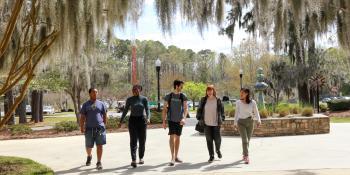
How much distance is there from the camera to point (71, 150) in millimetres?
12688

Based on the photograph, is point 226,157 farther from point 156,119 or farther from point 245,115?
point 156,119

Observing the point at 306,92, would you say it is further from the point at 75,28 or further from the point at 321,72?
the point at 75,28

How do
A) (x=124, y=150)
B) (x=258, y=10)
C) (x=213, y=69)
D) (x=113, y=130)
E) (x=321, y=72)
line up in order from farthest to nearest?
(x=213, y=69)
(x=321, y=72)
(x=113, y=130)
(x=124, y=150)
(x=258, y=10)

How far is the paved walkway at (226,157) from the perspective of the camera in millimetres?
8281

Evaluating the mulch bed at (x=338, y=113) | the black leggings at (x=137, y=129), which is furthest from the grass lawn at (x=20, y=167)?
the mulch bed at (x=338, y=113)

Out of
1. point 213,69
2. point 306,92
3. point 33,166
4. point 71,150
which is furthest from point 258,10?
point 213,69

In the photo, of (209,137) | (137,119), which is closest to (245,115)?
(209,137)

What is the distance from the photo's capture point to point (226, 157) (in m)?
10.0

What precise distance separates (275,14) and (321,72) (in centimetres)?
3432

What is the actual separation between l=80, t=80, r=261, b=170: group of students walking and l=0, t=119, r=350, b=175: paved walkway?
383mm

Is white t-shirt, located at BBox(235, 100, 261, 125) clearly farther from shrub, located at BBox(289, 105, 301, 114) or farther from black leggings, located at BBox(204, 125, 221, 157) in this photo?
shrub, located at BBox(289, 105, 301, 114)

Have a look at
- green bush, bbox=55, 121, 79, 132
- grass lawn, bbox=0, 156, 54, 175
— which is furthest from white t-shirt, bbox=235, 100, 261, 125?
green bush, bbox=55, 121, 79, 132

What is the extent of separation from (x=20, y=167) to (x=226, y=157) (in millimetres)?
4067

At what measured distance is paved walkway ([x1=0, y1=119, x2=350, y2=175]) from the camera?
8281 millimetres
